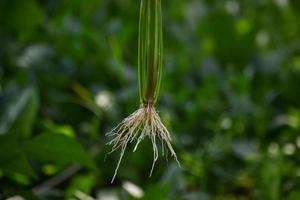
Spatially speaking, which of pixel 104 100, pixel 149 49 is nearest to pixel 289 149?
pixel 104 100

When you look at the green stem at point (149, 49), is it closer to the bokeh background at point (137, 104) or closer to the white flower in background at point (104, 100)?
the bokeh background at point (137, 104)

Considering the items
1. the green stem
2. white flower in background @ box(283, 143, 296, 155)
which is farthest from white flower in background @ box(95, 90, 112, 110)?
the green stem

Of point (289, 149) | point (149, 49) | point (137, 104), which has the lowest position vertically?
point (149, 49)

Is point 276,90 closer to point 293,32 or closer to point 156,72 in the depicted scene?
point 293,32

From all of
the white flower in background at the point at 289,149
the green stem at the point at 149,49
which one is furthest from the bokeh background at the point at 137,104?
the green stem at the point at 149,49

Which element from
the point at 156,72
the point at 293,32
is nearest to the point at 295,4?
the point at 293,32

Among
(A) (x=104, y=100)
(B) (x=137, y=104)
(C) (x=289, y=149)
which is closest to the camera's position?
(C) (x=289, y=149)

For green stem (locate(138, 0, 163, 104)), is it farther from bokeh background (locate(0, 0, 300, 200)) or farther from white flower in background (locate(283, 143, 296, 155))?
white flower in background (locate(283, 143, 296, 155))

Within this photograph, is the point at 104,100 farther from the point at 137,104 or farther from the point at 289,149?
the point at 289,149

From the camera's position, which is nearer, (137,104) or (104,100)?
(137,104)
